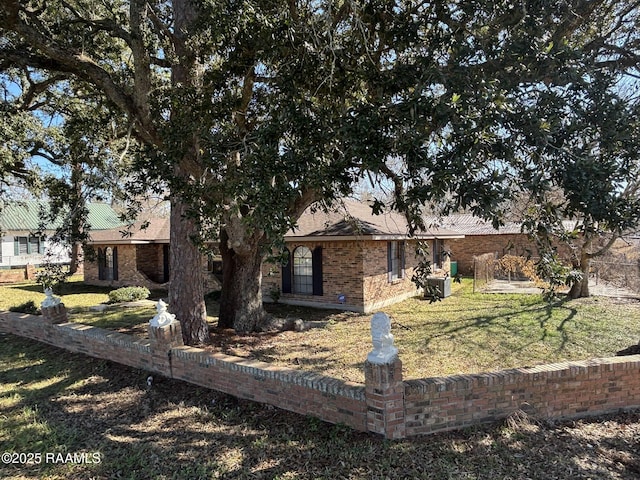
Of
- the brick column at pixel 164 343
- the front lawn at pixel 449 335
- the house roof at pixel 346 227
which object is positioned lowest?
the front lawn at pixel 449 335

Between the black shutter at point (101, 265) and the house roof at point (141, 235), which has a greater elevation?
the house roof at point (141, 235)

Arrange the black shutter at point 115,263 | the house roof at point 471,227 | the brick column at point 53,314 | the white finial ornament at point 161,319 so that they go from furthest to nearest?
the house roof at point 471,227 < the black shutter at point 115,263 < the brick column at point 53,314 < the white finial ornament at point 161,319

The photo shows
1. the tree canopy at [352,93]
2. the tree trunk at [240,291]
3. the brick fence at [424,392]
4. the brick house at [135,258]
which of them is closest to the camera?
the tree canopy at [352,93]

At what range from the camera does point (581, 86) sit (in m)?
4.23

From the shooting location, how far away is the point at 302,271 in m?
15.1

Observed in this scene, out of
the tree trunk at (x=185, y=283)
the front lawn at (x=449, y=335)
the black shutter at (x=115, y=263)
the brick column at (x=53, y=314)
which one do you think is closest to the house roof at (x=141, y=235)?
the black shutter at (x=115, y=263)

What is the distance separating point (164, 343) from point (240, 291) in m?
3.77

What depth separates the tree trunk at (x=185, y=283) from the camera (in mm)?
8453

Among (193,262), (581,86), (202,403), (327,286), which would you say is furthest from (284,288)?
(581,86)

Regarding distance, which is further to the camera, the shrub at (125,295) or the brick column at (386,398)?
the shrub at (125,295)

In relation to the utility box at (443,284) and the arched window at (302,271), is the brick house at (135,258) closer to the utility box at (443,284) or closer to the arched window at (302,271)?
the arched window at (302,271)

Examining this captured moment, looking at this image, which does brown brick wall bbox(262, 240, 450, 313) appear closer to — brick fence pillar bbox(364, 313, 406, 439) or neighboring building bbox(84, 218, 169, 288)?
neighboring building bbox(84, 218, 169, 288)

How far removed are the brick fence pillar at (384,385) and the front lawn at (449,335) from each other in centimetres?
251

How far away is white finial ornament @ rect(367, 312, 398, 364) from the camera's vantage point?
14.3 feet
